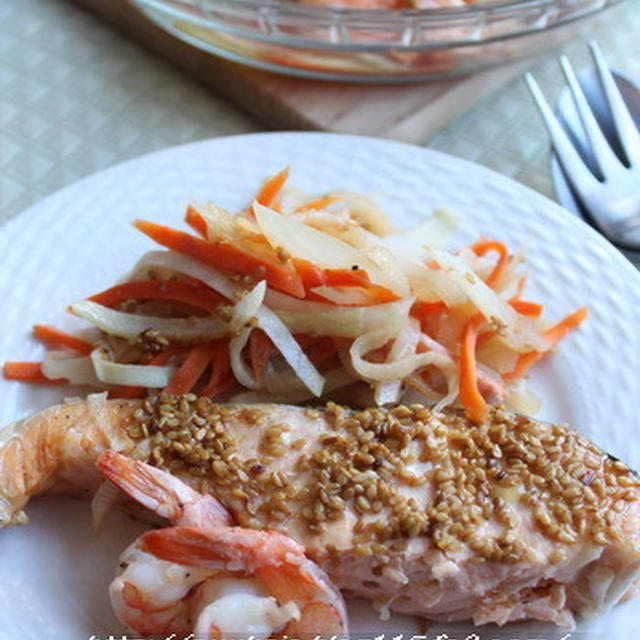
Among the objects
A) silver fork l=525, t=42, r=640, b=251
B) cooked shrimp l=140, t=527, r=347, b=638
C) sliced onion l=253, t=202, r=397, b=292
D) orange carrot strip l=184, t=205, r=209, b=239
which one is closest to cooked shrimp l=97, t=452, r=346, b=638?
cooked shrimp l=140, t=527, r=347, b=638

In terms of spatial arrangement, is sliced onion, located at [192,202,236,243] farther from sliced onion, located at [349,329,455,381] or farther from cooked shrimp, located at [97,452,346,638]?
cooked shrimp, located at [97,452,346,638]

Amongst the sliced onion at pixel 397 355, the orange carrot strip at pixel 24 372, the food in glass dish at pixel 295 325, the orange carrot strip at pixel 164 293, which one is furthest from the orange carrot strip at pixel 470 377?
the orange carrot strip at pixel 24 372

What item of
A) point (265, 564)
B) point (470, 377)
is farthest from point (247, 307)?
point (265, 564)

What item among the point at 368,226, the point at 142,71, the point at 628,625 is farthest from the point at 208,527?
the point at 142,71

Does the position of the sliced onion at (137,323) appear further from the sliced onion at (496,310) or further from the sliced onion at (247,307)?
the sliced onion at (496,310)

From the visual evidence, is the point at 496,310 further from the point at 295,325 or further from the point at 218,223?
the point at 218,223
